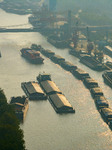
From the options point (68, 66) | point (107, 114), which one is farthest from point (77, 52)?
point (107, 114)

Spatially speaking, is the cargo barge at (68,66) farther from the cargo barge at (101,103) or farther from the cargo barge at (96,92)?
the cargo barge at (101,103)

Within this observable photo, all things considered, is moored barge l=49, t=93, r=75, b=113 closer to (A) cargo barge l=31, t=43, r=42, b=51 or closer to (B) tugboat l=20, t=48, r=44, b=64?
(B) tugboat l=20, t=48, r=44, b=64

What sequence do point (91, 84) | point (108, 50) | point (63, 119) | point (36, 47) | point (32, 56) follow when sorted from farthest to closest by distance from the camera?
1. point (108, 50)
2. point (36, 47)
3. point (32, 56)
4. point (91, 84)
5. point (63, 119)

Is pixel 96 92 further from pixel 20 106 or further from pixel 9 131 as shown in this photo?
pixel 9 131

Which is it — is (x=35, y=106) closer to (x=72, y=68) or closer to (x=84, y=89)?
(x=84, y=89)

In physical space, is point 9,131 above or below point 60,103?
above

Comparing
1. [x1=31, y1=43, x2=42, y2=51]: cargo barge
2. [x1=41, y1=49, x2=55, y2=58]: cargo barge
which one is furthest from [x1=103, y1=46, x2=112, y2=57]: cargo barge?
[x1=31, y1=43, x2=42, y2=51]: cargo barge
